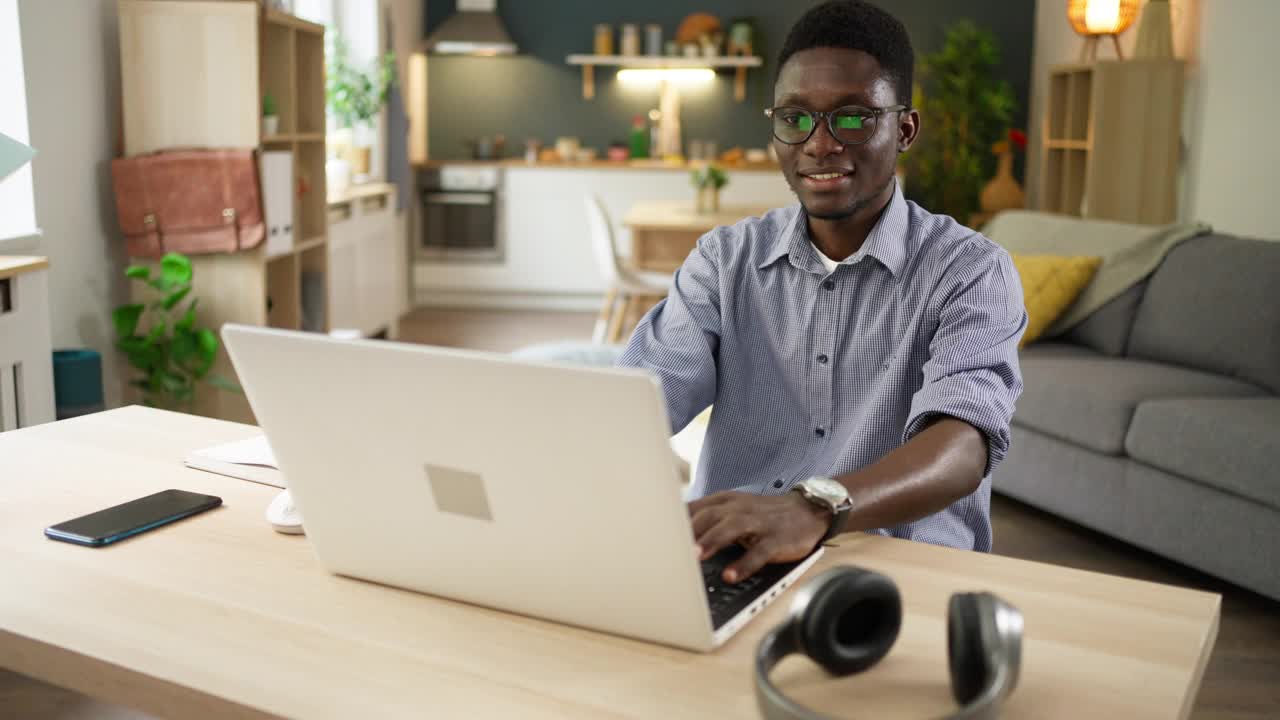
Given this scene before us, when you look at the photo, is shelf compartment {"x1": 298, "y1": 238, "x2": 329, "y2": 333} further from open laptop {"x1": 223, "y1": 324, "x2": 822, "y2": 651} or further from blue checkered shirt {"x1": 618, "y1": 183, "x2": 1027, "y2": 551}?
open laptop {"x1": 223, "y1": 324, "x2": 822, "y2": 651}

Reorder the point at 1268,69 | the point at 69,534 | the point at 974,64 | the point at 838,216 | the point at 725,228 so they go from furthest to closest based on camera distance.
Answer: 1. the point at 974,64
2. the point at 1268,69
3. the point at 725,228
4. the point at 838,216
5. the point at 69,534

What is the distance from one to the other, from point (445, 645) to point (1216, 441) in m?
2.52

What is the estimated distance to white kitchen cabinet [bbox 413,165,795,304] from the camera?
25.6ft

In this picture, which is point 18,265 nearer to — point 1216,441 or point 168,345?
point 168,345

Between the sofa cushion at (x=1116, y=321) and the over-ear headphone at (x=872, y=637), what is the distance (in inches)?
129

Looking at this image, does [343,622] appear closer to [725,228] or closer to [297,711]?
[297,711]

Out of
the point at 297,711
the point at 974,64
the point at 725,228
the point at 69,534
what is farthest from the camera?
the point at 974,64

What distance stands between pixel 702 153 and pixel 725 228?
669 centimetres

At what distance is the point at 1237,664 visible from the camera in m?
2.59

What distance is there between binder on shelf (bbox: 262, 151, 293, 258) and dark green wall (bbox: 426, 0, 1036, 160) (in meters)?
4.25

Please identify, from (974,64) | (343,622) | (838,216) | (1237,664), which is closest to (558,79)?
(974,64)

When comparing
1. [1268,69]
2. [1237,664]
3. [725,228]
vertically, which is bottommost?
[1237,664]

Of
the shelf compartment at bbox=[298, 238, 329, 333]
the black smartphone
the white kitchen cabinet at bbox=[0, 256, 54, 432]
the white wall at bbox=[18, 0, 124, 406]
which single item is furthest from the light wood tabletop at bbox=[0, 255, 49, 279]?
the shelf compartment at bbox=[298, 238, 329, 333]

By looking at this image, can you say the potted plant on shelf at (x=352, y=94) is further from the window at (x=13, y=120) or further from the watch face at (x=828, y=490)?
the watch face at (x=828, y=490)
